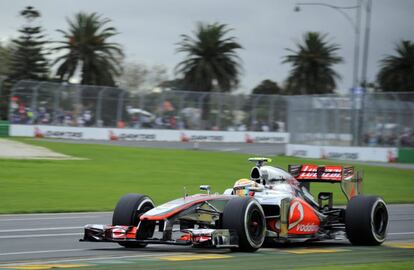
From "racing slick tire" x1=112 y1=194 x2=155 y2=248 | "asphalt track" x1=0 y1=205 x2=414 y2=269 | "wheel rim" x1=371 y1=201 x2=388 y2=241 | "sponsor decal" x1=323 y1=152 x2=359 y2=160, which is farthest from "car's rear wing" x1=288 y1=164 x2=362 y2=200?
"sponsor decal" x1=323 y1=152 x2=359 y2=160

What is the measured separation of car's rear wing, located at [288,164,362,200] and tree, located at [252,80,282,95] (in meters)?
105

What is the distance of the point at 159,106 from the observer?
5488 centimetres

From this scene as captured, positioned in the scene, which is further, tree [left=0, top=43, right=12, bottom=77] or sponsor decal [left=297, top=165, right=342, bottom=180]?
tree [left=0, top=43, right=12, bottom=77]

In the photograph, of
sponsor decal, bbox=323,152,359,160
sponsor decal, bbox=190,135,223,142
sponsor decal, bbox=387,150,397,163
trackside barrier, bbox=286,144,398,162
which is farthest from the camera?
sponsor decal, bbox=190,135,223,142

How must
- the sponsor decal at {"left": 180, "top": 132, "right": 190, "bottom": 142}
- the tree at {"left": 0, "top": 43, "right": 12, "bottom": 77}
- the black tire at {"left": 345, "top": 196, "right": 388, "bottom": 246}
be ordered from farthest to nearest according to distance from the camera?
1. the tree at {"left": 0, "top": 43, "right": 12, "bottom": 77}
2. the sponsor decal at {"left": 180, "top": 132, "right": 190, "bottom": 142}
3. the black tire at {"left": 345, "top": 196, "right": 388, "bottom": 246}

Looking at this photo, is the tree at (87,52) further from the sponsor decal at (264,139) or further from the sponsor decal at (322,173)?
the sponsor decal at (322,173)

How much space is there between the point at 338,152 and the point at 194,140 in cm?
1360

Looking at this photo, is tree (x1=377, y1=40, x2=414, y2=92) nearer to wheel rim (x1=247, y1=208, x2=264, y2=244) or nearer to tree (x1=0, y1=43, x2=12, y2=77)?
tree (x1=0, y1=43, x2=12, y2=77)

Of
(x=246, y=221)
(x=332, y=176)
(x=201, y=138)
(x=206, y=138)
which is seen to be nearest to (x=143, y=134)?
(x=201, y=138)

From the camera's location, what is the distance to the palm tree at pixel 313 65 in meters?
87.1

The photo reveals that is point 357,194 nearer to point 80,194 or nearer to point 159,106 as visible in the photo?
point 80,194

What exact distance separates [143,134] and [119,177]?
78.3ft

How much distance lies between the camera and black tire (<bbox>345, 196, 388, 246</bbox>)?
13125mm

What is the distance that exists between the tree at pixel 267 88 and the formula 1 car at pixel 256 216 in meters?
106
